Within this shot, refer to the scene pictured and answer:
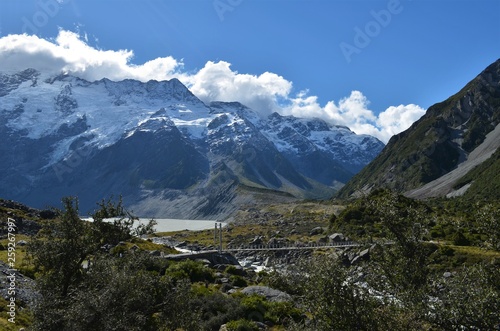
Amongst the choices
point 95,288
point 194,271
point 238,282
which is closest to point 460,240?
point 238,282

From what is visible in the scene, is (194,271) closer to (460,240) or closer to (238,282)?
(238,282)

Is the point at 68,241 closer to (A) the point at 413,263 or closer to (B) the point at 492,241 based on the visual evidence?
(A) the point at 413,263

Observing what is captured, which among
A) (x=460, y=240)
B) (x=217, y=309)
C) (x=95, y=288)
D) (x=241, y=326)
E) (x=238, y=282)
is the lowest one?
(x=460, y=240)

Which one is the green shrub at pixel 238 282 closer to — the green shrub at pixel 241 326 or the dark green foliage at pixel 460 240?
the green shrub at pixel 241 326

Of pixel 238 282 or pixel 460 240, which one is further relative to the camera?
pixel 460 240

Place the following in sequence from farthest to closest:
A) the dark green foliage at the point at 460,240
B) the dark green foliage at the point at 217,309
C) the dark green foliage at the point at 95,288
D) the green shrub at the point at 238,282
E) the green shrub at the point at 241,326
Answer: the dark green foliage at the point at 460,240 < the green shrub at the point at 238,282 < the dark green foliage at the point at 217,309 < the green shrub at the point at 241,326 < the dark green foliage at the point at 95,288

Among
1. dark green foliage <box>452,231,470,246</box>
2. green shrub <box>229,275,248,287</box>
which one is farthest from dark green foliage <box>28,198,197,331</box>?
dark green foliage <box>452,231,470,246</box>

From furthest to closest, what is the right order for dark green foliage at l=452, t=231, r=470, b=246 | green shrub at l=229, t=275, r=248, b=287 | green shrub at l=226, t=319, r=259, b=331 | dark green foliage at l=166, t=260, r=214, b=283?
1. dark green foliage at l=452, t=231, r=470, b=246
2. dark green foliage at l=166, t=260, r=214, b=283
3. green shrub at l=229, t=275, r=248, b=287
4. green shrub at l=226, t=319, r=259, b=331

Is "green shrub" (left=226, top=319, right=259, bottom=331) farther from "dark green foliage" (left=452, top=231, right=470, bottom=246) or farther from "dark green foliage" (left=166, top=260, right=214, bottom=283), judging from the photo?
"dark green foliage" (left=452, top=231, right=470, bottom=246)

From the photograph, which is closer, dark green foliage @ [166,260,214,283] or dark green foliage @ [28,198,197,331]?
dark green foliage @ [28,198,197,331]

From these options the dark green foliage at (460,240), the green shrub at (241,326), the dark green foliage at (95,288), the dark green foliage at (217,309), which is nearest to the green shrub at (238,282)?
the dark green foliage at (217,309)

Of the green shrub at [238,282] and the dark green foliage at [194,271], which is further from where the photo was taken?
the dark green foliage at [194,271]

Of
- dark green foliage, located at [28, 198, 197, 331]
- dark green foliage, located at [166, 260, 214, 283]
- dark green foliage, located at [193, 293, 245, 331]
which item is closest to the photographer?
dark green foliage, located at [28, 198, 197, 331]

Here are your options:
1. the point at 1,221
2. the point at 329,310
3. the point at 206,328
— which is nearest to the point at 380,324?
the point at 329,310
